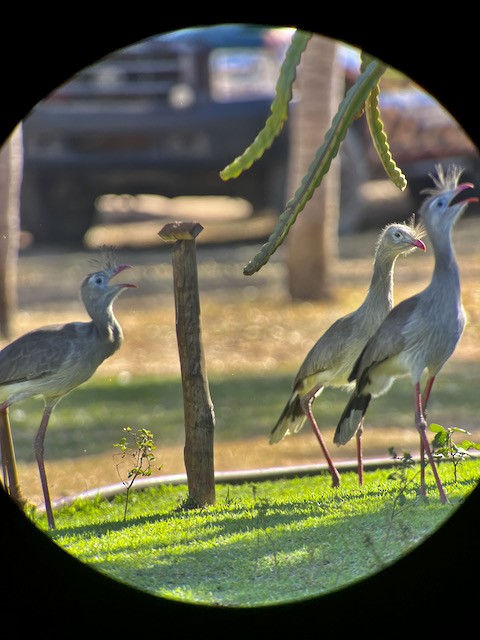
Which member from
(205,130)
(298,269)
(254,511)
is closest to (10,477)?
(254,511)

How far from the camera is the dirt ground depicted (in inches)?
319

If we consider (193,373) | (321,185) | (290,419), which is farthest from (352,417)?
(321,185)

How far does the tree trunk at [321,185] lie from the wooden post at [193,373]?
6.56 m

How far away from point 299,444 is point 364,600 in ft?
15.3

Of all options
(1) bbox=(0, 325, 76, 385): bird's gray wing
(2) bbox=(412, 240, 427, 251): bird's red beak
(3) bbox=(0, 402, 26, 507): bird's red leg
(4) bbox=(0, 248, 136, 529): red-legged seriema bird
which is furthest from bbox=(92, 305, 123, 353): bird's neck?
(2) bbox=(412, 240, 427, 251): bird's red beak

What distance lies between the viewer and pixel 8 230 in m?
11.3

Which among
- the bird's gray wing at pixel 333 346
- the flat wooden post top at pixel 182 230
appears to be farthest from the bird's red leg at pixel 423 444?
the flat wooden post top at pixel 182 230

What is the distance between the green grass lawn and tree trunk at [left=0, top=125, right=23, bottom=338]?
633 cm

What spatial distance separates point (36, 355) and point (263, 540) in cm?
128

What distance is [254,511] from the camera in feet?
16.1

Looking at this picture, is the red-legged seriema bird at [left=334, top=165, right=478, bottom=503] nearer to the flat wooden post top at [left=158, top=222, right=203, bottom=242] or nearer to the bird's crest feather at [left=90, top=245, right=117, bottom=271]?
the flat wooden post top at [left=158, top=222, right=203, bottom=242]

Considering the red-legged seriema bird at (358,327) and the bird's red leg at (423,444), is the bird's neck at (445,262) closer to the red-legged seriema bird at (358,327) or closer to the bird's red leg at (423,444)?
the red-legged seriema bird at (358,327)

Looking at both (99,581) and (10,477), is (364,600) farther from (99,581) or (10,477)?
(10,477)

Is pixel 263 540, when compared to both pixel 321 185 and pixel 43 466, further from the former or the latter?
pixel 321 185
